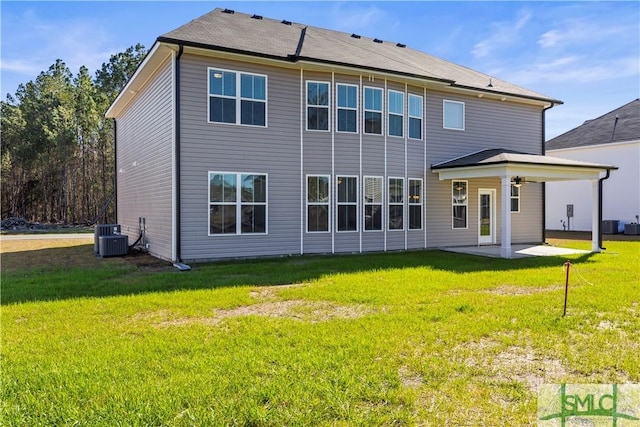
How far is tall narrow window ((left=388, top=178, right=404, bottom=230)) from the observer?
13.5 m

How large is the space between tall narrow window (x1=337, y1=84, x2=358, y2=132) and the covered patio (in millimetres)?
3199

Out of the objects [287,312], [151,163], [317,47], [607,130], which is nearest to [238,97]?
[317,47]

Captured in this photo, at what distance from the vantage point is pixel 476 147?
597 inches

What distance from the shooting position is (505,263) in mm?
10953

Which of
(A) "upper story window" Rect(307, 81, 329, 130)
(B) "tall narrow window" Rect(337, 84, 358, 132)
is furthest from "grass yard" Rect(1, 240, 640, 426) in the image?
(B) "tall narrow window" Rect(337, 84, 358, 132)

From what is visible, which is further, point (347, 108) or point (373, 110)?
point (373, 110)

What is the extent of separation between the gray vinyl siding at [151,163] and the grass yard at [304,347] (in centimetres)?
326

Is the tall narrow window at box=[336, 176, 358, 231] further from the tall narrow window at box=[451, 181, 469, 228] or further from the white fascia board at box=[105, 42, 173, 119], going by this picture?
the white fascia board at box=[105, 42, 173, 119]

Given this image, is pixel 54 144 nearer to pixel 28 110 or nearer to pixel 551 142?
pixel 28 110

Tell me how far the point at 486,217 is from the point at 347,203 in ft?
18.7

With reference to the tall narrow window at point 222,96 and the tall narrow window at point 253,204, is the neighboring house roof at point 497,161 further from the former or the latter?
the tall narrow window at point 222,96

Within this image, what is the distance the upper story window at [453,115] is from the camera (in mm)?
14547

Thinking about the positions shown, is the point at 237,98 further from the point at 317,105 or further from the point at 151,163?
the point at 151,163

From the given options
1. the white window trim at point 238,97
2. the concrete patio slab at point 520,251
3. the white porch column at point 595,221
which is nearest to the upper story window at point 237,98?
the white window trim at point 238,97
